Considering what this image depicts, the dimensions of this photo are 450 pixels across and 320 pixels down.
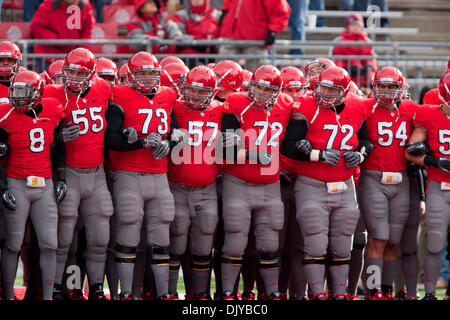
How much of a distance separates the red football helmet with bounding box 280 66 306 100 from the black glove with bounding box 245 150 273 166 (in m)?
0.99

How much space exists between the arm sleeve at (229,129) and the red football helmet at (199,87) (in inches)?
8.0

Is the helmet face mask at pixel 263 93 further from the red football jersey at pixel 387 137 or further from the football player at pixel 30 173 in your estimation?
the football player at pixel 30 173

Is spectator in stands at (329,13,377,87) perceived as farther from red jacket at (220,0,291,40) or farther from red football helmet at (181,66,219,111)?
red football helmet at (181,66,219,111)

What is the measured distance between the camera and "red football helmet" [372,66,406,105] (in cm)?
768

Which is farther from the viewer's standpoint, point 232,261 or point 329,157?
point 232,261

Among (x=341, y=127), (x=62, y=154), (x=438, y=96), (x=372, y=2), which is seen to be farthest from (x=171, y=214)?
(x=372, y=2)

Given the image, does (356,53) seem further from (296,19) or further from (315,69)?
(315,69)

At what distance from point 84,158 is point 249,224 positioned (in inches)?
55.1

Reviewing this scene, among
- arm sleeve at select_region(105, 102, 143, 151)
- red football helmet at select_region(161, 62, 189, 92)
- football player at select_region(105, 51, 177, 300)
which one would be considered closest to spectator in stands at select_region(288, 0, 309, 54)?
red football helmet at select_region(161, 62, 189, 92)

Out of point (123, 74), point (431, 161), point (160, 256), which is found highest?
point (123, 74)

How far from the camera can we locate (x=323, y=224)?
7.41 m

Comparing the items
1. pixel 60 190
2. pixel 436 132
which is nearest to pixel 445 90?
pixel 436 132
